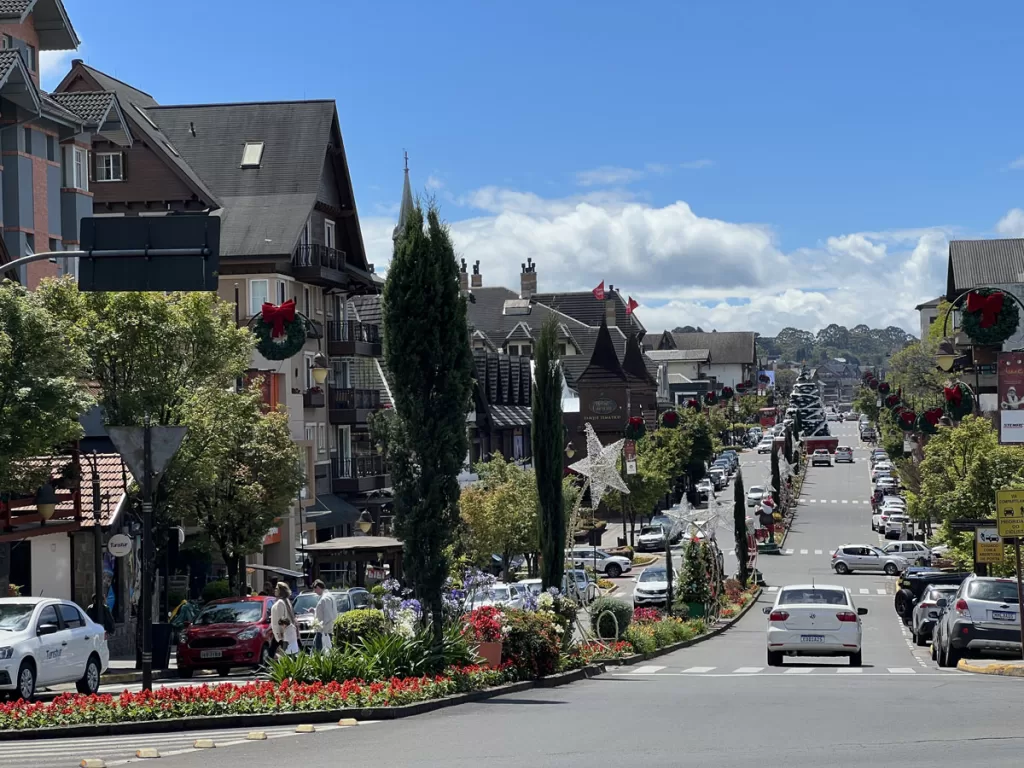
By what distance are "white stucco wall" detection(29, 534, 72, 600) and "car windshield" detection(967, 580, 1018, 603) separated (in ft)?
65.4

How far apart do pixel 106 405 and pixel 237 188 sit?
85.3ft

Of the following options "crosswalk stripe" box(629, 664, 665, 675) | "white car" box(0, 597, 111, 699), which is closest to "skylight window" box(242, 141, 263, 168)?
"crosswalk stripe" box(629, 664, 665, 675)

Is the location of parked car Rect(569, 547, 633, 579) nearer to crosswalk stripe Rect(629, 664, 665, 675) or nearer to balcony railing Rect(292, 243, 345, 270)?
balcony railing Rect(292, 243, 345, 270)

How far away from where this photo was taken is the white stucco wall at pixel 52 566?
35.7 metres

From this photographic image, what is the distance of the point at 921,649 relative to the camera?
115 ft

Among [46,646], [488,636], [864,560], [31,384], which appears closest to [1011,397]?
[488,636]

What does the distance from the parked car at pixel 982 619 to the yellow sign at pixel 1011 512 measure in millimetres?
2912

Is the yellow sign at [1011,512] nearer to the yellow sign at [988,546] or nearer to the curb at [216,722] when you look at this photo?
the curb at [216,722]

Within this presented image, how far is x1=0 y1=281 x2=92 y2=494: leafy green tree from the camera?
24688 millimetres

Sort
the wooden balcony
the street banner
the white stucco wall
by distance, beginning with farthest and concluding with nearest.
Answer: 1. the wooden balcony
2. the white stucco wall
3. the street banner

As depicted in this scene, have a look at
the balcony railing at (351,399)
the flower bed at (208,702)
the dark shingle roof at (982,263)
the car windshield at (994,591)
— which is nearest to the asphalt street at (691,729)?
the flower bed at (208,702)

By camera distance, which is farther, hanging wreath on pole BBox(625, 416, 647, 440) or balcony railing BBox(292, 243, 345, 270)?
hanging wreath on pole BBox(625, 416, 647, 440)

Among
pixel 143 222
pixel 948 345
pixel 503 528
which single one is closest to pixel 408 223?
pixel 143 222

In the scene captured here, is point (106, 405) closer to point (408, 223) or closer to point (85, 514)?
point (85, 514)
